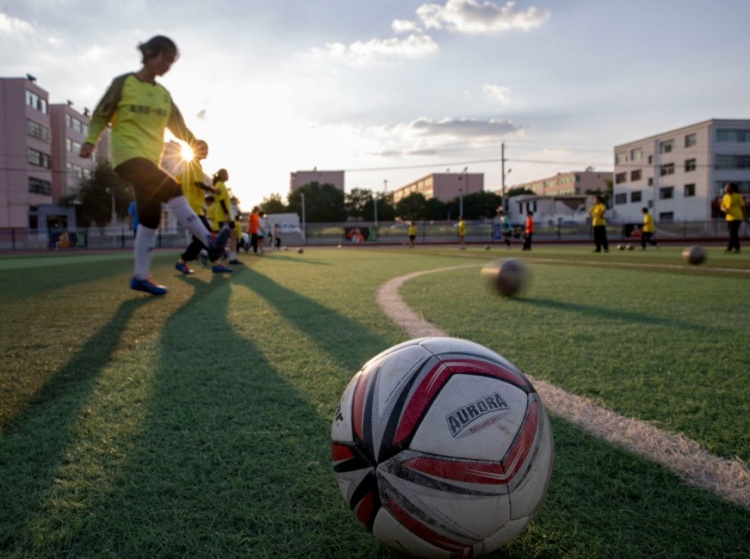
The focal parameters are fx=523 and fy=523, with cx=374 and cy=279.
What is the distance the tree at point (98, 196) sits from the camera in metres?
63.6

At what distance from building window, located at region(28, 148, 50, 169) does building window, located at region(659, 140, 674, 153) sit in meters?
82.6

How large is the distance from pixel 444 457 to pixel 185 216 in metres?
6.21

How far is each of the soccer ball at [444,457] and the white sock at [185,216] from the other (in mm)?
5785

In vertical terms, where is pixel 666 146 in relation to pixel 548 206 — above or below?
above

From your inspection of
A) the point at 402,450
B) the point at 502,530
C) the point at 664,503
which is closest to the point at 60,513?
the point at 402,450

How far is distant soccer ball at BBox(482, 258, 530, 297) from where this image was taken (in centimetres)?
627

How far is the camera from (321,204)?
93.4 metres

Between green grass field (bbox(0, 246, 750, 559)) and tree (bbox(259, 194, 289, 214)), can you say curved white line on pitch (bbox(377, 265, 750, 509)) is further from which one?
tree (bbox(259, 194, 289, 214))

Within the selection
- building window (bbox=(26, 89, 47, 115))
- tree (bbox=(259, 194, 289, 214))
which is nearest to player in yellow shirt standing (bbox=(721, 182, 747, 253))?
building window (bbox=(26, 89, 47, 115))

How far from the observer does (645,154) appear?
79.3 meters

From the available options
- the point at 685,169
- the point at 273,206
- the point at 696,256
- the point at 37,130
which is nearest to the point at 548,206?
the point at 685,169

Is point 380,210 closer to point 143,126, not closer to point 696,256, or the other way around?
point 696,256

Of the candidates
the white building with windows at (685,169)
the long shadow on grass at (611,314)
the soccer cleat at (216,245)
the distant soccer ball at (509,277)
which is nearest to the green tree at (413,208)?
the white building with windows at (685,169)

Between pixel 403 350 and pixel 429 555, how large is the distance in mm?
578
